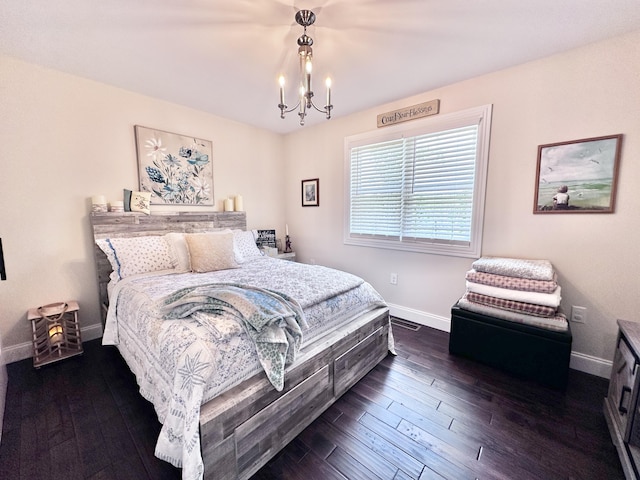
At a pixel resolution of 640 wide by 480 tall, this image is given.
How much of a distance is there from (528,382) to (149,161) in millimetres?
3979

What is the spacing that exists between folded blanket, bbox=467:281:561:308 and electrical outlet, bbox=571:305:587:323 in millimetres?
342

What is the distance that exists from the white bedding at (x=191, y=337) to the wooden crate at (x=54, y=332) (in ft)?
1.55

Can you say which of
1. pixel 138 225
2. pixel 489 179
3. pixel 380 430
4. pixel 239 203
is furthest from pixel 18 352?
pixel 489 179

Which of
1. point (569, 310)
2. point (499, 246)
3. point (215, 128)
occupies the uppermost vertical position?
point (215, 128)

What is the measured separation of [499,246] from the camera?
2334 millimetres

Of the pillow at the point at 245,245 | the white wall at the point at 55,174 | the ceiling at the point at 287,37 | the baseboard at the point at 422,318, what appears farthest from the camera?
the pillow at the point at 245,245

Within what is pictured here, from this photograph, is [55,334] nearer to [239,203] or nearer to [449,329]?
[239,203]

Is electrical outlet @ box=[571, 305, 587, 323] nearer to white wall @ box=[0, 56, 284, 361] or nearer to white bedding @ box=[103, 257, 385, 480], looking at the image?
white bedding @ box=[103, 257, 385, 480]

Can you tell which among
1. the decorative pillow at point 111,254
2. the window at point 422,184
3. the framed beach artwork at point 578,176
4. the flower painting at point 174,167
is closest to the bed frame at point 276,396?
the decorative pillow at point 111,254

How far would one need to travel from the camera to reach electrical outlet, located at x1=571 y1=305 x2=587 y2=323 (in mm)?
1999

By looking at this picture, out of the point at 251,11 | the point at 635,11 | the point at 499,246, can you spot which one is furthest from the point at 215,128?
the point at 635,11

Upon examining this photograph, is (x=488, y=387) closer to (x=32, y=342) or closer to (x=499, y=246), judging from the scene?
(x=499, y=246)

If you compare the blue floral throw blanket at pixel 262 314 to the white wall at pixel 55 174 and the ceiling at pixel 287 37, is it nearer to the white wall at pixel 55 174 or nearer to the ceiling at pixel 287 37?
the white wall at pixel 55 174

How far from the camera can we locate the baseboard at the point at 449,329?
6.43 ft
